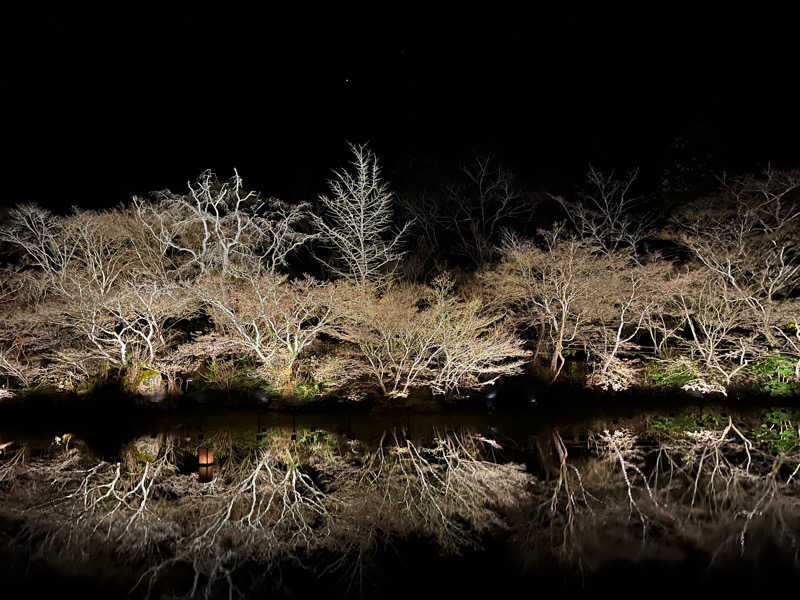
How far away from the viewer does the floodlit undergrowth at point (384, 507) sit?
20.3ft

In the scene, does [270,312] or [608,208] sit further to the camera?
[608,208]

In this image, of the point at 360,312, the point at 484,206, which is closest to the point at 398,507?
the point at 360,312

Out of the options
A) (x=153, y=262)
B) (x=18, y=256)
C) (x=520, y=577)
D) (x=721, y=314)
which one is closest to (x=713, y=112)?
(x=721, y=314)

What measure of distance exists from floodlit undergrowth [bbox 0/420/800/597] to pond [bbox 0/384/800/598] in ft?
0.11

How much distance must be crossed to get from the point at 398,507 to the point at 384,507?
0.64ft

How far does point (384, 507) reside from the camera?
25.5 ft

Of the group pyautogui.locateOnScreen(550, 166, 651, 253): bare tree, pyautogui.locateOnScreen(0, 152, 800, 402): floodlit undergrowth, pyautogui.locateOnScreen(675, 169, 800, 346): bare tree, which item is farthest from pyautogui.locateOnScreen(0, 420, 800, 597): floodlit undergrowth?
pyautogui.locateOnScreen(550, 166, 651, 253): bare tree

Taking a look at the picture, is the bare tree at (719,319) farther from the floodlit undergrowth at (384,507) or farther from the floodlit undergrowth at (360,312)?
the floodlit undergrowth at (384,507)

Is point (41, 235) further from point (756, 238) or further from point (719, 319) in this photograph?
point (756, 238)

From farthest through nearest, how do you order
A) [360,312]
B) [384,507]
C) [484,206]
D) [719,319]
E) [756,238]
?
[484,206]
[756,238]
[719,319]
[360,312]
[384,507]

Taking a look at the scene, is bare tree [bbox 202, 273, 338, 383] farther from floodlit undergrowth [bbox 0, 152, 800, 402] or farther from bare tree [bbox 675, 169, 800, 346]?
bare tree [bbox 675, 169, 800, 346]

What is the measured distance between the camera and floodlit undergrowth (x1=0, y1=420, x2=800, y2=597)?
20.3 feet

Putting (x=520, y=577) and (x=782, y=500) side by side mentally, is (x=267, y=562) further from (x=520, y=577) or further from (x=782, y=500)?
(x=782, y=500)

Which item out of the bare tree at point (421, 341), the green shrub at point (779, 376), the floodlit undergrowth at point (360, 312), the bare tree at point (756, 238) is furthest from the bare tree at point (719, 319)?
the bare tree at point (421, 341)
